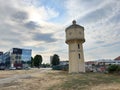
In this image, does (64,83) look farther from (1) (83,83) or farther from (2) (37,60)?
(2) (37,60)

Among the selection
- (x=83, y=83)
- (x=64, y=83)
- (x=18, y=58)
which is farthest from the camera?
(x=18, y=58)

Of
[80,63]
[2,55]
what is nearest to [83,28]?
[80,63]

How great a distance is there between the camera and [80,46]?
4269 centimetres

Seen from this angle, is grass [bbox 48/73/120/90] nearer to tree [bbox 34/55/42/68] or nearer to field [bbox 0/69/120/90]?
field [bbox 0/69/120/90]

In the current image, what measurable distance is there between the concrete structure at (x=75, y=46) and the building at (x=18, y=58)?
77.0 meters

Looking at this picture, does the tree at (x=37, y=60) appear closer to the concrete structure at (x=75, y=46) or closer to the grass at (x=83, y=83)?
the concrete structure at (x=75, y=46)

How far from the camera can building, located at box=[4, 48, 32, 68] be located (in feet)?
381

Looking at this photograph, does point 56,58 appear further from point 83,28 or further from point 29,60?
point 83,28

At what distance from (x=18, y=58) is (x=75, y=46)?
81.9 m

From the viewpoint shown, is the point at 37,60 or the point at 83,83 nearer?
the point at 83,83

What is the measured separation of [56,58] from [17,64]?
23558 millimetres

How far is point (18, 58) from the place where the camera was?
389ft

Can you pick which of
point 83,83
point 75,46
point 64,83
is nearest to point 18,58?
point 75,46

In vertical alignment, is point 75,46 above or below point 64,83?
above
